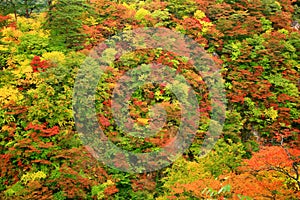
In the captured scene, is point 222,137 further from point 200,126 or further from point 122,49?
point 122,49

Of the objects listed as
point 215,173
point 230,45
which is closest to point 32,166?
point 215,173

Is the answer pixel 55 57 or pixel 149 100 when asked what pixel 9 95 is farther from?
pixel 149 100

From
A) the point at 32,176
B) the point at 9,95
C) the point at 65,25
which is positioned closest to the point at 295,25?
the point at 65,25

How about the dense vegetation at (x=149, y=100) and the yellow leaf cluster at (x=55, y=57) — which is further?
the yellow leaf cluster at (x=55, y=57)

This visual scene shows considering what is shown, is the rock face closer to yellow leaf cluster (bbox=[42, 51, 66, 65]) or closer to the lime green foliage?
yellow leaf cluster (bbox=[42, 51, 66, 65])

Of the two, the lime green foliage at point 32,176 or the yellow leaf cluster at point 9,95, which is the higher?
the yellow leaf cluster at point 9,95

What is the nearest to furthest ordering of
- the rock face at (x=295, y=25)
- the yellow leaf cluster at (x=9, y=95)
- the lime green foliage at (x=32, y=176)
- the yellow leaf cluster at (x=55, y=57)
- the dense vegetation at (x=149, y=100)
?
the lime green foliage at (x=32, y=176) → the dense vegetation at (x=149, y=100) → the yellow leaf cluster at (x=9, y=95) → the yellow leaf cluster at (x=55, y=57) → the rock face at (x=295, y=25)

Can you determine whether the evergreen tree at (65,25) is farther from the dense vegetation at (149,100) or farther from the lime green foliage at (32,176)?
the lime green foliage at (32,176)

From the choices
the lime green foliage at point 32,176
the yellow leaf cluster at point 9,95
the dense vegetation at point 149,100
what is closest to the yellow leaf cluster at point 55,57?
the dense vegetation at point 149,100

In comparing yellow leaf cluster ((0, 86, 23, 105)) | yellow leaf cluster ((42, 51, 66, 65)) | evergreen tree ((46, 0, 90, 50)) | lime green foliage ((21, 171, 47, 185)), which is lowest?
lime green foliage ((21, 171, 47, 185))

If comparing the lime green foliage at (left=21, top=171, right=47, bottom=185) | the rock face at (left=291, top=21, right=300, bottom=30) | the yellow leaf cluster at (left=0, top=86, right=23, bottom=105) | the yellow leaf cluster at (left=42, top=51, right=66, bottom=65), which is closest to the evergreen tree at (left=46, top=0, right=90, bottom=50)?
the yellow leaf cluster at (left=42, top=51, right=66, bottom=65)
